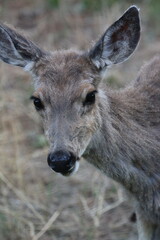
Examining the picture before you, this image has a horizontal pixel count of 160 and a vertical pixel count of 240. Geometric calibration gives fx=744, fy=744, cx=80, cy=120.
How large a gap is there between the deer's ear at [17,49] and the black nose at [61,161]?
118 centimetres

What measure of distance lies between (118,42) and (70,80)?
0.65m

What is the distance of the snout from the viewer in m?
5.60

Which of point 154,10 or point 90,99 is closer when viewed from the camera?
point 90,99

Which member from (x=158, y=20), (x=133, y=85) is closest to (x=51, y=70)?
(x=133, y=85)

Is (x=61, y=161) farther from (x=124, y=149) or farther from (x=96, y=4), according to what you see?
(x=96, y=4)

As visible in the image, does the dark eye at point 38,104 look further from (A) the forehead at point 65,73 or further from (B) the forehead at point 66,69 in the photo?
(B) the forehead at point 66,69

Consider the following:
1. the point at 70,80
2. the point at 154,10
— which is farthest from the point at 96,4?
the point at 70,80

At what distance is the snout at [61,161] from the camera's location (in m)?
5.60

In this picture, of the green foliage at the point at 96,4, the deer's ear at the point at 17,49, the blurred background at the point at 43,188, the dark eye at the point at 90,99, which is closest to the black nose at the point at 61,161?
the dark eye at the point at 90,99

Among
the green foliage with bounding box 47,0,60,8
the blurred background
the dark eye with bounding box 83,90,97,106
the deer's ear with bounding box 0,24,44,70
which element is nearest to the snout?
the dark eye with bounding box 83,90,97,106

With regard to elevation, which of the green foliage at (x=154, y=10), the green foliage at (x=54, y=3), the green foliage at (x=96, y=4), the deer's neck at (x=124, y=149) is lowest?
the green foliage at (x=54, y=3)

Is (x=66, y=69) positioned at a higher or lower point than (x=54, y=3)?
higher

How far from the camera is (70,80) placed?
19.9 ft

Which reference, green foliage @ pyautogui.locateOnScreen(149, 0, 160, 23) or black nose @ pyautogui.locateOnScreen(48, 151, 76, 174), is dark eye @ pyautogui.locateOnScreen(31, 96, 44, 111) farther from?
green foliage @ pyautogui.locateOnScreen(149, 0, 160, 23)
